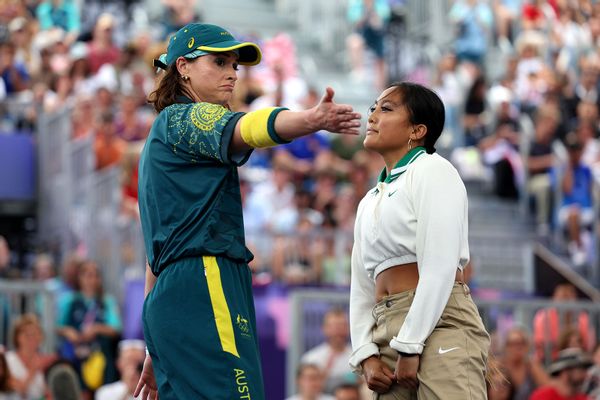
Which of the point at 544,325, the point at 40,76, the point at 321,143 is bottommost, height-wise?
the point at 544,325

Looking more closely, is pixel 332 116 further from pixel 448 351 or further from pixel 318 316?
pixel 318 316

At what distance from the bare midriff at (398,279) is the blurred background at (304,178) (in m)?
4.66

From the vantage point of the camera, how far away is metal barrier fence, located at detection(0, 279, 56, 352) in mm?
10820

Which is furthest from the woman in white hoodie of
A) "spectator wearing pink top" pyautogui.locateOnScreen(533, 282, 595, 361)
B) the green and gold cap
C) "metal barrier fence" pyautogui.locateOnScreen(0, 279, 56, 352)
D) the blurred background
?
"metal barrier fence" pyautogui.locateOnScreen(0, 279, 56, 352)

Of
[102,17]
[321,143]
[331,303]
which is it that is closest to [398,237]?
[331,303]

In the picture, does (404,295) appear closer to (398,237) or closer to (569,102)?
(398,237)

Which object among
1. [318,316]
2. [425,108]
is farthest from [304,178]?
[425,108]

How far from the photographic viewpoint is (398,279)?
5281 mm

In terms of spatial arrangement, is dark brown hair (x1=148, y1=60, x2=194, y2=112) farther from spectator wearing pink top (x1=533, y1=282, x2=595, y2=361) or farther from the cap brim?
spectator wearing pink top (x1=533, y1=282, x2=595, y2=361)

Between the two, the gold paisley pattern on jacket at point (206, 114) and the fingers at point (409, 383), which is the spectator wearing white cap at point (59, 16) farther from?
the fingers at point (409, 383)

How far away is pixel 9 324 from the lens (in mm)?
10828

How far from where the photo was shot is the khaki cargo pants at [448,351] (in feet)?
16.5

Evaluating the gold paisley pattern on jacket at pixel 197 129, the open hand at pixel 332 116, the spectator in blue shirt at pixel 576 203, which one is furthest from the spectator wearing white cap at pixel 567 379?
the open hand at pixel 332 116

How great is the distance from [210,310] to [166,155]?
0.64 m
